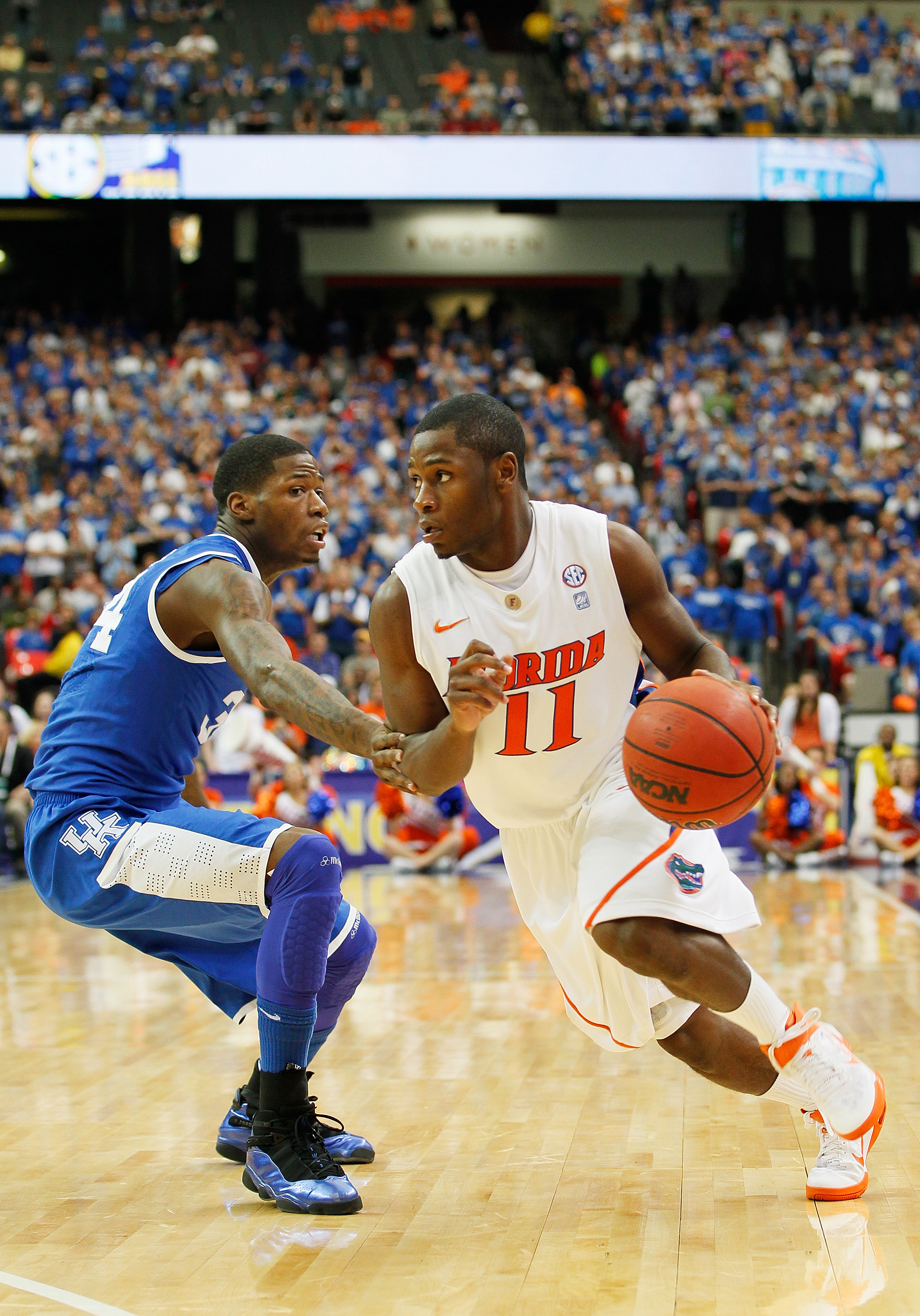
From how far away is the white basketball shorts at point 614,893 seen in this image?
3.35m

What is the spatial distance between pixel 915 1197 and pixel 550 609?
5.71 feet

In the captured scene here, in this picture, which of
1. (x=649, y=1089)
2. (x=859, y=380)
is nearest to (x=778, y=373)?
(x=859, y=380)

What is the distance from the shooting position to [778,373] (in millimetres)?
21516

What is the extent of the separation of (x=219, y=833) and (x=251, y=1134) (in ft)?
2.90

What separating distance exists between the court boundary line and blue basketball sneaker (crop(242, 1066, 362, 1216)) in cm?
70

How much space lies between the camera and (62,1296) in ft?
9.66

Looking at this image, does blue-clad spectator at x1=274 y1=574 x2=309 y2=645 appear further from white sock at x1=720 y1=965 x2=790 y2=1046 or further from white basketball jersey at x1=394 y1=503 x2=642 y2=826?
white sock at x1=720 y1=965 x2=790 y2=1046

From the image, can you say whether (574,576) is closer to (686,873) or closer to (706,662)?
(706,662)

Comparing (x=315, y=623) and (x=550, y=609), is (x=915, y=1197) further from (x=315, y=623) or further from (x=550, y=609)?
(x=315, y=623)

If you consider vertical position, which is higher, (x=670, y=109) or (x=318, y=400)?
(x=670, y=109)

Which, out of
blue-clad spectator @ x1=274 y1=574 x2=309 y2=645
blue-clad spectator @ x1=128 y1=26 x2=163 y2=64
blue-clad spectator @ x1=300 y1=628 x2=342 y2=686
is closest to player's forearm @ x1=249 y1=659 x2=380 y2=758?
blue-clad spectator @ x1=300 y1=628 x2=342 y2=686

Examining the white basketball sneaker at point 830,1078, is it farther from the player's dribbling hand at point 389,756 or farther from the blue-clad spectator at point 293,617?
the blue-clad spectator at point 293,617

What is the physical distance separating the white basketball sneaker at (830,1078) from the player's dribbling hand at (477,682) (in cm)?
121

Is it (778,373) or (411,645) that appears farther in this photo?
(778,373)
